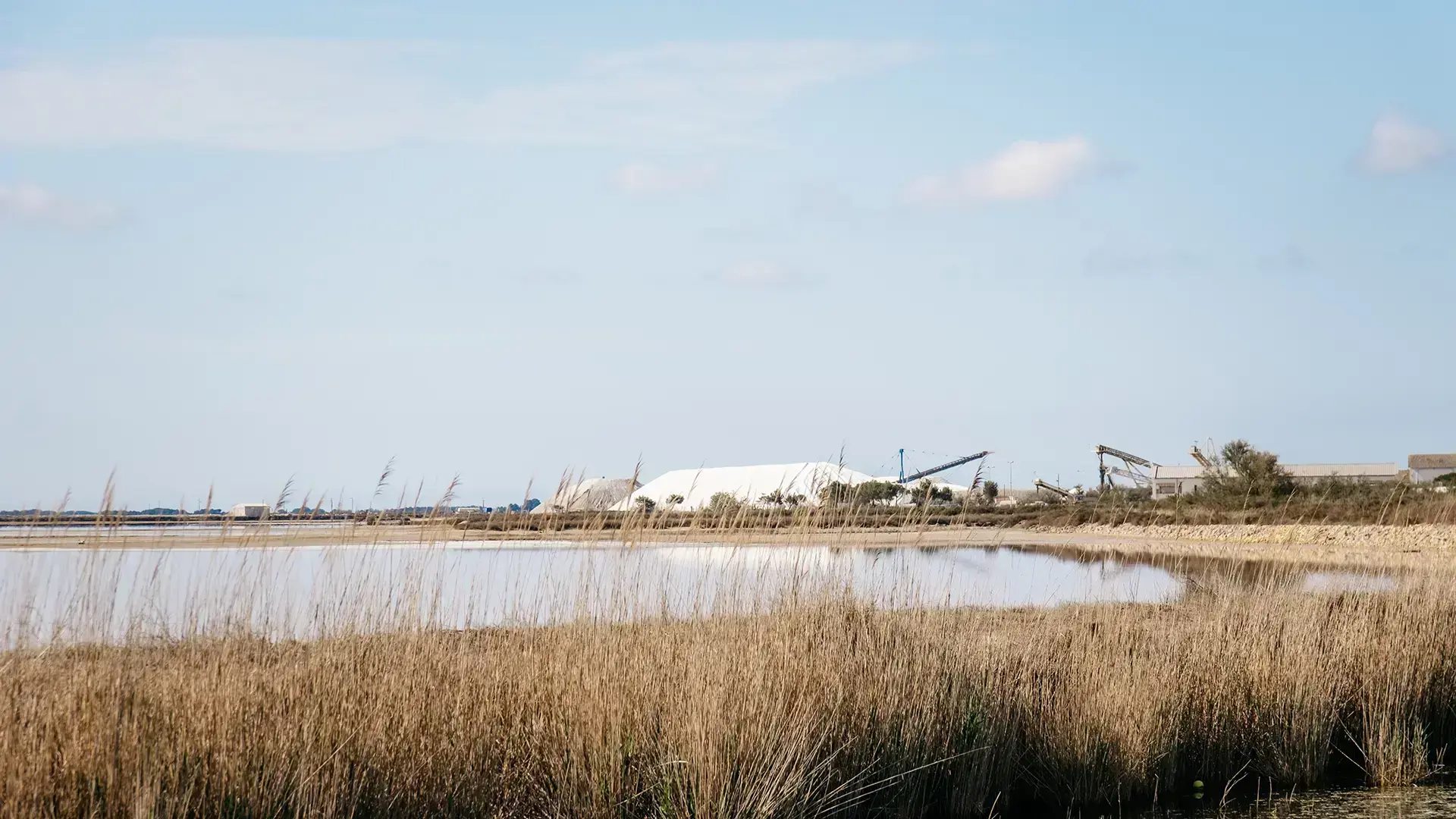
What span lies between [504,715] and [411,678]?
1.73ft

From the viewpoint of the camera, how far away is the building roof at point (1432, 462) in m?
77.2

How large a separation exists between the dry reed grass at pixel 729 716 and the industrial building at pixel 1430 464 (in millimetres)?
76706

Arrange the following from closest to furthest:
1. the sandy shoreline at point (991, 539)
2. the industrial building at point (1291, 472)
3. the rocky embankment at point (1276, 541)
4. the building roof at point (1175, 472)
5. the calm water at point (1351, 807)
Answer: the sandy shoreline at point (991, 539) < the calm water at point (1351, 807) < the rocky embankment at point (1276, 541) < the industrial building at point (1291, 472) < the building roof at point (1175, 472)

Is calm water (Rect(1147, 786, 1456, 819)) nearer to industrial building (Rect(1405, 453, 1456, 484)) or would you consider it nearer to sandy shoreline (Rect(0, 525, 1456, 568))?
sandy shoreline (Rect(0, 525, 1456, 568))

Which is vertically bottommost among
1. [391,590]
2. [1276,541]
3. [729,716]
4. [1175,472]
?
[729,716]

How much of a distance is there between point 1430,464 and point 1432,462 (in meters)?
1.01

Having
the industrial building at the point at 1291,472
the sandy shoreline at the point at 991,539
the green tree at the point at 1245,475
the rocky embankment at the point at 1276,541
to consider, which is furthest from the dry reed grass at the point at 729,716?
the industrial building at the point at 1291,472

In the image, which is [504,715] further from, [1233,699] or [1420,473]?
[1420,473]

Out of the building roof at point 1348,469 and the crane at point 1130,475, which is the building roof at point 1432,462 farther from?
the crane at point 1130,475

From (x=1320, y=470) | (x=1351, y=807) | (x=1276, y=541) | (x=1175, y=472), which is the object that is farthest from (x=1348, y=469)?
(x=1351, y=807)

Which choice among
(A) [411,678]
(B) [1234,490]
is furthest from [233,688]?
(B) [1234,490]

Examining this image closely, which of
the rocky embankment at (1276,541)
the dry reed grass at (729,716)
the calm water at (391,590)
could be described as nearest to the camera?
the dry reed grass at (729,716)

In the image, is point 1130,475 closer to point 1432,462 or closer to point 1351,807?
point 1432,462

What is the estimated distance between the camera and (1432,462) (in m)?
80.1
